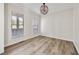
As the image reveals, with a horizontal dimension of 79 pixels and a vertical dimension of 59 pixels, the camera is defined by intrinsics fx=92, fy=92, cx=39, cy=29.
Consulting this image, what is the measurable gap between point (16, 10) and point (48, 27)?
135 cm

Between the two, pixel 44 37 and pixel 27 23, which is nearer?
pixel 44 37

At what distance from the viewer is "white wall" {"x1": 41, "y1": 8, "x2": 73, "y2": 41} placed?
3.07 meters

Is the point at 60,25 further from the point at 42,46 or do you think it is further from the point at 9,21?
the point at 9,21

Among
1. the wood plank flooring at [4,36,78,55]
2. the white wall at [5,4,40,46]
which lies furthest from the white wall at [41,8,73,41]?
the white wall at [5,4,40,46]

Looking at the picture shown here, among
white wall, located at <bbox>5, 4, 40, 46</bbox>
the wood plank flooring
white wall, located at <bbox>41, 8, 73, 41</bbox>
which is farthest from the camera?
white wall, located at <bbox>41, 8, 73, 41</bbox>

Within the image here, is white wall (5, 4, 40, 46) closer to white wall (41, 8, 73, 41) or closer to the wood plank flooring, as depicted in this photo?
the wood plank flooring

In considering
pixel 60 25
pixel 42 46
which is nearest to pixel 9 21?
pixel 42 46

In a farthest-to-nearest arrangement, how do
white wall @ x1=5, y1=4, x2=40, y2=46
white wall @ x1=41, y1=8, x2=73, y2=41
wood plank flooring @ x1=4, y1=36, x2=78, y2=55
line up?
white wall @ x1=41, y1=8, x2=73, y2=41, white wall @ x1=5, y1=4, x2=40, y2=46, wood plank flooring @ x1=4, y1=36, x2=78, y2=55

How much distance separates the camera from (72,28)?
10.7 ft

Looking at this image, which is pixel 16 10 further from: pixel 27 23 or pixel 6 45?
pixel 6 45

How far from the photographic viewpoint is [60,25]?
3.31 meters

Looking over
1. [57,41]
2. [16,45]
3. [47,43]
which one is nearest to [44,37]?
[47,43]

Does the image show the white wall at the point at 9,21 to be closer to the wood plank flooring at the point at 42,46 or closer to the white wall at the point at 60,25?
the wood plank flooring at the point at 42,46

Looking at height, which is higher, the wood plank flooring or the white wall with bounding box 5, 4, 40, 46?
the white wall with bounding box 5, 4, 40, 46
